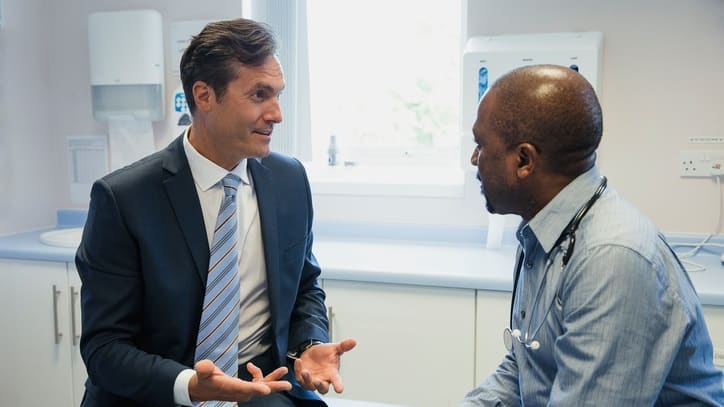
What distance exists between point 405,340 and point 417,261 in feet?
0.91

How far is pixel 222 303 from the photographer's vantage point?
136 cm

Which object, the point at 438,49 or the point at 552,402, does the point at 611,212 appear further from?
the point at 438,49

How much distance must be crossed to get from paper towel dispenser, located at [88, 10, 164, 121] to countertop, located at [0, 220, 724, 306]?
26.3 inches

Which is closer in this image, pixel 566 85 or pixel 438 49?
pixel 566 85

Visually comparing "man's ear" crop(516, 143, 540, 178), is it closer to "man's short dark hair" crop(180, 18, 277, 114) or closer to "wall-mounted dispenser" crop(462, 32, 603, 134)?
"man's short dark hair" crop(180, 18, 277, 114)

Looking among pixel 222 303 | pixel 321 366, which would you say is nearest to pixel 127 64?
pixel 222 303

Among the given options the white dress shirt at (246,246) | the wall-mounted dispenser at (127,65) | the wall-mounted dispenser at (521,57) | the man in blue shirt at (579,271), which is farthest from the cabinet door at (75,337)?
the man in blue shirt at (579,271)

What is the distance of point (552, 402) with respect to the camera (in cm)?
94

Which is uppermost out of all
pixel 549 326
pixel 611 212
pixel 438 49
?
pixel 438 49

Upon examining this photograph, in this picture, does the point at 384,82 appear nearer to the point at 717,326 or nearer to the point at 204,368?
the point at 717,326

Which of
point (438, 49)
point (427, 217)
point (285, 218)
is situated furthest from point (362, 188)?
point (285, 218)

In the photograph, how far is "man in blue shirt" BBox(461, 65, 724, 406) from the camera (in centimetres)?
88

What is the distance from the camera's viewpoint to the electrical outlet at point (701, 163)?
222 cm

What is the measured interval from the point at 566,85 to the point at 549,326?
38cm
